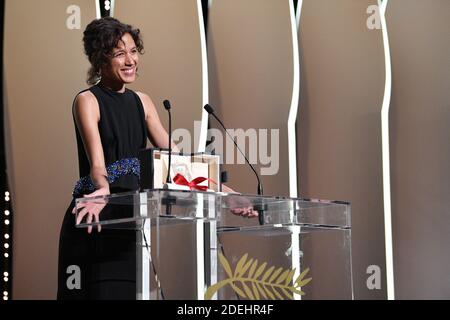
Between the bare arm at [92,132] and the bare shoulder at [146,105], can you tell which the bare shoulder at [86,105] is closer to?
the bare arm at [92,132]

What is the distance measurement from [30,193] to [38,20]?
86 centimetres

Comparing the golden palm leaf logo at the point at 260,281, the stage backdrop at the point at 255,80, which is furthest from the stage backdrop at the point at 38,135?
the golden palm leaf logo at the point at 260,281

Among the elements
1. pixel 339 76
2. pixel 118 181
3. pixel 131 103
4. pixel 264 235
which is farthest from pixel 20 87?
pixel 264 235

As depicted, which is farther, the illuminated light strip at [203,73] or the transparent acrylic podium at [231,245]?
the illuminated light strip at [203,73]

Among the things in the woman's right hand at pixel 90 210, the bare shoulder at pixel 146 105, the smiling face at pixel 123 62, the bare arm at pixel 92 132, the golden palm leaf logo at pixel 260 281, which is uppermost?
the smiling face at pixel 123 62

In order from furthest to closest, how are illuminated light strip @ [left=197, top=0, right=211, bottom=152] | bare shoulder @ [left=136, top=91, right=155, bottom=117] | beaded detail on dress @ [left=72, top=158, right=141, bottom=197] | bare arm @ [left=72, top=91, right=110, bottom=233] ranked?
illuminated light strip @ [left=197, top=0, right=211, bottom=152] → bare shoulder @ [left=136, top=91, right=155, bottom=117] → beaded detail on dress @ [left=72, top=158, right=141, bottom=197] → bare arm @ [left=72, top=91, right=110, bottom=233]

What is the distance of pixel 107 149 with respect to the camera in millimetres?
3303

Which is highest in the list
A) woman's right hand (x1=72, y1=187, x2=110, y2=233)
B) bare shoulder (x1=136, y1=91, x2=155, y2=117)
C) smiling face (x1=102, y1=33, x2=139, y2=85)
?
smiling face (x1=102, y1=33, x2=139, y2=85)

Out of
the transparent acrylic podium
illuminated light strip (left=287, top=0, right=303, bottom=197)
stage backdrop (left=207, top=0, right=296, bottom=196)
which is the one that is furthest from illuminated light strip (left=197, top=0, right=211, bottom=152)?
the transparent acrylic podium

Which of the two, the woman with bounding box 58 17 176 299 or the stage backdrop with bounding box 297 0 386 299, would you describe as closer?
the woman with bounding box 58 17 176 299

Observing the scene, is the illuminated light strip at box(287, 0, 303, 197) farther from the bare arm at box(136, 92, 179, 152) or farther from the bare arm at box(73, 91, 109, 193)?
the bare arm at box(73, 91, 109, 193)

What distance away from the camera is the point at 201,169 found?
2.74 m

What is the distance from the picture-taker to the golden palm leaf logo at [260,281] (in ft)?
8.46

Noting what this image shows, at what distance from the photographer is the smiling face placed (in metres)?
3.35
